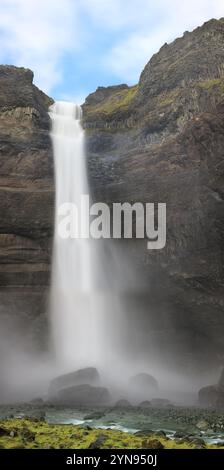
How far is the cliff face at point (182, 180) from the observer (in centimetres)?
4428

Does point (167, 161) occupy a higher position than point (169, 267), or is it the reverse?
point (167, 161)

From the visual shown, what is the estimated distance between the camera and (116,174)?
51.2 m

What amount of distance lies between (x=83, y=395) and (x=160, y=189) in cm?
2241

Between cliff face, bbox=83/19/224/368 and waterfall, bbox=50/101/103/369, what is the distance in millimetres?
2544

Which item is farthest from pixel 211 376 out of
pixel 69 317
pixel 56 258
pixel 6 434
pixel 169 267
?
pixel 6 434

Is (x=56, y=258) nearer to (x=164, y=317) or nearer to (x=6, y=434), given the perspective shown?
(x=164, y=317)

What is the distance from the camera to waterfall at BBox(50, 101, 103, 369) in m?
48.7

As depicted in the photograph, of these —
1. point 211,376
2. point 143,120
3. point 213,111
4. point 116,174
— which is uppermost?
point 143,120

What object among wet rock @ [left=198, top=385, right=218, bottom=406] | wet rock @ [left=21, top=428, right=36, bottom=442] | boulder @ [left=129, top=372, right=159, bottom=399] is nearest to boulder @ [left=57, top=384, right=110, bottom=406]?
boulder @ [left=129, top=372, right=159, bottom=399]

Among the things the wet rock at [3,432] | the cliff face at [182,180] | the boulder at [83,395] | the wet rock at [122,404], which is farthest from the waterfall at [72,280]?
the wet rock at [3,432]

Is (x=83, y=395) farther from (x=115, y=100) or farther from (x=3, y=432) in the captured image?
(x=115, y=100)

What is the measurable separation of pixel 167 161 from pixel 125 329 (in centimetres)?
1894

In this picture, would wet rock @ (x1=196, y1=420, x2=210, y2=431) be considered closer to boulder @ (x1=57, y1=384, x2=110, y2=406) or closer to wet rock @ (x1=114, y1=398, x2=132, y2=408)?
wet rock @ (x1=114, y1=398, x2=132, y2=408)

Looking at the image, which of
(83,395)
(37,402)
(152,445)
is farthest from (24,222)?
(152,445)
